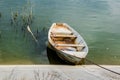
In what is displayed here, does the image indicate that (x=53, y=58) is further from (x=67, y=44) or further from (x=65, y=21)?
(x=65, y=21)

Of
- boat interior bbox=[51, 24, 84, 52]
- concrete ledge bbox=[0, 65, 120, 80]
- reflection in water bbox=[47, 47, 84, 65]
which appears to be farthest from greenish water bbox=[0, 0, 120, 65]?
concrete ledge bbox=[0, 65, 120, 80]

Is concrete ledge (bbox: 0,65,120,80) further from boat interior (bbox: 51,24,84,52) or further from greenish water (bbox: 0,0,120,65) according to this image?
greenish water (bbox: 0,0,120,65)

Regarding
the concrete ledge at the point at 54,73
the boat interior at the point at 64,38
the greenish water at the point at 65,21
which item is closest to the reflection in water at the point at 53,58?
the greenish water at the point at 65,21

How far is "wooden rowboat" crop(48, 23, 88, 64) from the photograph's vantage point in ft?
40.2

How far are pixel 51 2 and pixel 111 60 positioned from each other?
39.0ft

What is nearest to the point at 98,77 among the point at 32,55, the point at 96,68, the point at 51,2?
the point at 96,68

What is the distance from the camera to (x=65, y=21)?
1991 centimetres

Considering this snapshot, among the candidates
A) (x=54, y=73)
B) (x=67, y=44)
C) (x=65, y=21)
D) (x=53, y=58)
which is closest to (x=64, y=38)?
(x=67, y=44)

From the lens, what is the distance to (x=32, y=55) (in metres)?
14.2

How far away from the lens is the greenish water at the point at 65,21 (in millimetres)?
14273

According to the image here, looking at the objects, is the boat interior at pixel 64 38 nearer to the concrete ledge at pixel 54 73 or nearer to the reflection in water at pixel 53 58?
the reflection in water at pixel 53 58

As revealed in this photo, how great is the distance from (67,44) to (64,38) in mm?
1238

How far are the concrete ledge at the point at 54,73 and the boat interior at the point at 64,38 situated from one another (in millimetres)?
1736

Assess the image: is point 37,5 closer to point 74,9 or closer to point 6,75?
point 74,9
